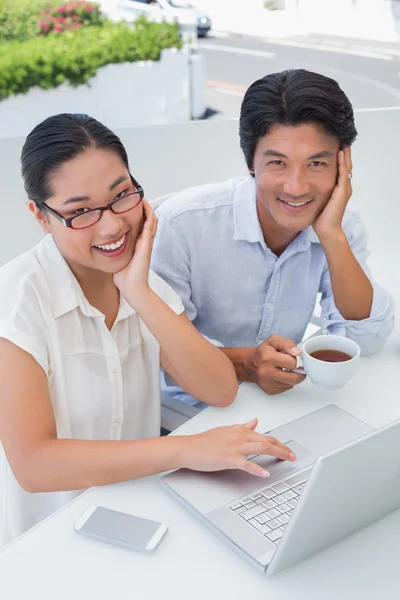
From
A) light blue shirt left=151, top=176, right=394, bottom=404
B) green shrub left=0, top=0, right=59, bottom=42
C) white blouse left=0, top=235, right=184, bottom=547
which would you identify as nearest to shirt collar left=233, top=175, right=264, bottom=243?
light blue shirt left=151, top=176, right=394, bottom=404

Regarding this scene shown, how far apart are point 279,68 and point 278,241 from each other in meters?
8.57

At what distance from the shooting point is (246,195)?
187cm

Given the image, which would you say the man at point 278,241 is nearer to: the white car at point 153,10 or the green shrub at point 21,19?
the green shrub at point 21,19

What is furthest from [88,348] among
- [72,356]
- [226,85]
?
[226,85]

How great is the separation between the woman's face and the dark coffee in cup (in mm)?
436

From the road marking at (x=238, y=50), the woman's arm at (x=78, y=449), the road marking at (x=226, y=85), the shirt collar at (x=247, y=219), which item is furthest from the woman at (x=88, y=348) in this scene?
the road marking at (x=238, y=50)

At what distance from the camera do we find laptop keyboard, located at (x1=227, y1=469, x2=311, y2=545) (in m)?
1.10

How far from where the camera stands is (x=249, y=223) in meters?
1.85

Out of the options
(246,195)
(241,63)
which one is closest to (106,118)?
(241,63)

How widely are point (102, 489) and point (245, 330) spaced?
2.84 feet

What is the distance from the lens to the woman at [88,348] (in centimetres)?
123

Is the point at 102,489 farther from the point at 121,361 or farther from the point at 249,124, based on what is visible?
the point at 249,124

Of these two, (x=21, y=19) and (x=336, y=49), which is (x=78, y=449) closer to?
(x=21, y=19)

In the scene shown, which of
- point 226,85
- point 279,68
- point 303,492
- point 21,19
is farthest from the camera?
point 279,68
